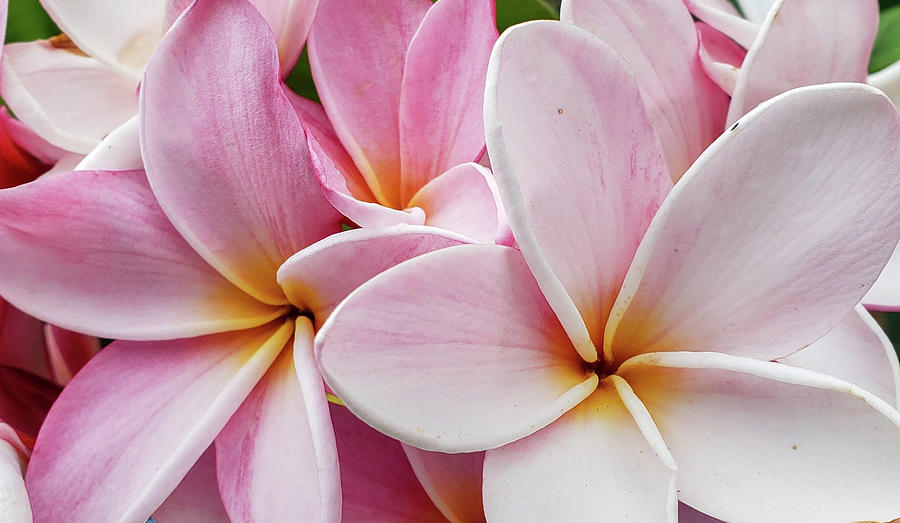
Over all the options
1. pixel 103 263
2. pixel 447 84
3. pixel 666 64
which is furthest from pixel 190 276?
pixel 666 64

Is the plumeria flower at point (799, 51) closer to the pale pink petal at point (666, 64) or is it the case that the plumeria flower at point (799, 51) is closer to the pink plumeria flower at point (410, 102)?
the pale pink petal at point (666, 64)

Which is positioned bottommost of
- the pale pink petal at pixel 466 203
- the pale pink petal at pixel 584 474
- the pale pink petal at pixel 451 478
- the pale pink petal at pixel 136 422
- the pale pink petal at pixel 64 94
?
the pale pink petal at pixel 451 478

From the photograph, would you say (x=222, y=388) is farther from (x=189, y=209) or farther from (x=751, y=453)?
(x=751, y=453)

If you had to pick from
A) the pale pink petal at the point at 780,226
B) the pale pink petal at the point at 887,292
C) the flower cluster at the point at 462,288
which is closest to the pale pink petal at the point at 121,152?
Answer: the flower cluster at the point at 462,288

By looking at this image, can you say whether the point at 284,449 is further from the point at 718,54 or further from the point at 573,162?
the point at 718,54

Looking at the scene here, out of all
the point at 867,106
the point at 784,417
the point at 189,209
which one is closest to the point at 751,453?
the point at 784,417
